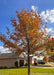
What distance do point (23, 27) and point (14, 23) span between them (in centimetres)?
94

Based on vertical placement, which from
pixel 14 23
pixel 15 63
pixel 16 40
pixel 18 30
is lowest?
pixel 15 63

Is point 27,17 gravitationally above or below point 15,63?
above

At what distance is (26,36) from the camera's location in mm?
10258

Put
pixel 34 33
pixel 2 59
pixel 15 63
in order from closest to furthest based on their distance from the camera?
pixel 34 33
pixel 15 63
pixel 2 59

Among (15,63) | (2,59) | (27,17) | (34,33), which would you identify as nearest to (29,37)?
(34,33)

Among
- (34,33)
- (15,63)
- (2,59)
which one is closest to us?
(34,33)

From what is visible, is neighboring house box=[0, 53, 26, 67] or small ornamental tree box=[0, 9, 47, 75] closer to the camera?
small ornamental tree box=[0, 9, 47, 75]

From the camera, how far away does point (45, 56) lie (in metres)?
10.4

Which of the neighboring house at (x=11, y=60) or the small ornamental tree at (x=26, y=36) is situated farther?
the neighboring house at (x=11, y=60)

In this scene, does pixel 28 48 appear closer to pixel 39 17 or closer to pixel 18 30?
pixel 18 30

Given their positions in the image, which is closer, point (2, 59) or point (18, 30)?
point (18, 30)

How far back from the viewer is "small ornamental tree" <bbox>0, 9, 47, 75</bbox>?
10.2 m

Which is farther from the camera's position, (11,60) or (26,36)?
(11,60)

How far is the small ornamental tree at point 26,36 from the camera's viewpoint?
33.3ft
